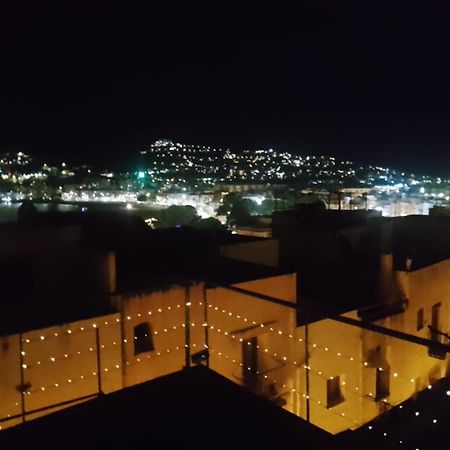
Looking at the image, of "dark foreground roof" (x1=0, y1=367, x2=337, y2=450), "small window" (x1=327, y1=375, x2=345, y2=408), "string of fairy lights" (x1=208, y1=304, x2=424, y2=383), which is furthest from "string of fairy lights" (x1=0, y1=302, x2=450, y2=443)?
"dark foreground roof" (x1=0, y1=367, x2=337, y2=450)

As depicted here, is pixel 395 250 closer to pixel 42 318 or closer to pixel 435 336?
pixel 435 336

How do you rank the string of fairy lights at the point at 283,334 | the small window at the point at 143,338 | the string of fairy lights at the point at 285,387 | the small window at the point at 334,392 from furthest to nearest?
the small window at the point at 334,392 → the string of fairy lights at the point at 285,387 → the string of fairy lights at the point at 283,334 → the small window at the point at 143,338

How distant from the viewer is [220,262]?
9.96 metres

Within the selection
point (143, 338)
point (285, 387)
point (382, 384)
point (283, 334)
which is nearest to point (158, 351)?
point (143, 338)

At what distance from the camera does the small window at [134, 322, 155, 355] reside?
7.68m

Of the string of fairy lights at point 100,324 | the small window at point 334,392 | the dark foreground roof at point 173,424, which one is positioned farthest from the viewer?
the small window at point 334,392

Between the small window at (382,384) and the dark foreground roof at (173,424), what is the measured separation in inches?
334

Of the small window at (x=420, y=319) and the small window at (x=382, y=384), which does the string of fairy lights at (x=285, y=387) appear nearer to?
the small window at (x=382, y=384)

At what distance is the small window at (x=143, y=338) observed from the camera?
25.2 feet

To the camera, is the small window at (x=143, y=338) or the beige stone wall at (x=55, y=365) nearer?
the beige stone wall at (x=55, y=365)

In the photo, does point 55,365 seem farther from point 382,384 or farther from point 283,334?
point 382,384

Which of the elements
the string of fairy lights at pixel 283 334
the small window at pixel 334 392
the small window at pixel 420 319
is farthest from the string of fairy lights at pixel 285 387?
the small window at pixel 420 319

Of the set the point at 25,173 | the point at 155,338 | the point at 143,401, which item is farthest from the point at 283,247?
the point at 25,173

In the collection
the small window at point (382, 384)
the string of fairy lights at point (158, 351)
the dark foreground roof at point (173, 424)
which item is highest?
the dark foreground roof at point (173, 424)
